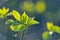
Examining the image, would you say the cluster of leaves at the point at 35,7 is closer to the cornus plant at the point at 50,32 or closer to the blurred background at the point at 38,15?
the blurred background at the point at 38,15

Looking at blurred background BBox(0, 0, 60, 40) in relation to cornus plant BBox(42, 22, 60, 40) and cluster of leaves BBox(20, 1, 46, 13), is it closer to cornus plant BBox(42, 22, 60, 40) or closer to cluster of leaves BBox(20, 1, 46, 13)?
cluster of leaves BBox(20, 1, 46, 13)

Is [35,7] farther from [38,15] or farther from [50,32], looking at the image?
[50,32]

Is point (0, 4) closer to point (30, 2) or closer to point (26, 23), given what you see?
point (30, 2)

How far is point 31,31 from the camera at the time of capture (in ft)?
3.42

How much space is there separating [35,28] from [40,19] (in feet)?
0.24

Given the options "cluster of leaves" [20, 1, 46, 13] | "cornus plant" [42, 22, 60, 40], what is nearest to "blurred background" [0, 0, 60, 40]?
"cluster of leaves" [20, 1, 46, 13]

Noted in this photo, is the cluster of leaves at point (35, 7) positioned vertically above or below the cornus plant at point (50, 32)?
above

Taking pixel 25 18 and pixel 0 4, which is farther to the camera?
pixel 0 4

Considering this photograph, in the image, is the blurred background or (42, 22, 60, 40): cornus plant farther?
the blurred background

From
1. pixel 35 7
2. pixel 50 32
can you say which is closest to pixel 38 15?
pixel 35 7

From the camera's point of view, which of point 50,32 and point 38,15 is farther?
point 38,15

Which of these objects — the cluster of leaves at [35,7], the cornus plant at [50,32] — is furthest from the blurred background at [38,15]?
the cornus plant at [50,32]

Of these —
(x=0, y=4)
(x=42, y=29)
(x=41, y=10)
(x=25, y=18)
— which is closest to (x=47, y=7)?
(x=41, y=10)

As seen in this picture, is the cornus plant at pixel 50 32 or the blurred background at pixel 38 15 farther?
the blurred background at pixel 38 15
